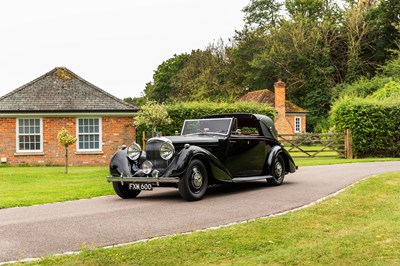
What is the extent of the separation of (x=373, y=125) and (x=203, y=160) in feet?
57.5

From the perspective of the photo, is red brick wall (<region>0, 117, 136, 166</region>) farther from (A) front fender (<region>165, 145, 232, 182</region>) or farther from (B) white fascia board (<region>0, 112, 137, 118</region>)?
(A) front fender (<region>165, 145, 232, 182</region>)

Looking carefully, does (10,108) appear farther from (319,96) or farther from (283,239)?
(319,96)

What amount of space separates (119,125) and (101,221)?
18099mm

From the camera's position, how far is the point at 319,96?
49844 millimetres

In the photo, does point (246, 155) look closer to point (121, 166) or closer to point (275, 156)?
point (275, 156)

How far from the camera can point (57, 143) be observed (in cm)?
2544

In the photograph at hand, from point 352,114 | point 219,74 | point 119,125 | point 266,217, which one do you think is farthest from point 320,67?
point 266,217

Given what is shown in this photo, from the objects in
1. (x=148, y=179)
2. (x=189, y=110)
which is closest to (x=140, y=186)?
(x=148, y=179)

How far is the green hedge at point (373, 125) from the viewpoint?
2577cm

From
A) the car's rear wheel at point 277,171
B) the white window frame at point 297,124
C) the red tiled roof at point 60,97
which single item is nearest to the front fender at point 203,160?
the car's rear wheel at point 277,171

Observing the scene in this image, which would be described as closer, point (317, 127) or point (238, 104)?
point (238, 104)

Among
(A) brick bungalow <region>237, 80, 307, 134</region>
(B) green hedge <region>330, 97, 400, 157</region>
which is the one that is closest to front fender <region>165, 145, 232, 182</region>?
(B) green hedge <region>330, 97, 400, 157</region>

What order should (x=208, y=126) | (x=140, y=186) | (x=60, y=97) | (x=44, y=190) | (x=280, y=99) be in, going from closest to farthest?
(x=140, y=186), (x=208, y=126), (x=44, y=190), (x=60, y=97), (x=280, y=99)

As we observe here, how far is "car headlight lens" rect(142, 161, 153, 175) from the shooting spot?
10.4m
